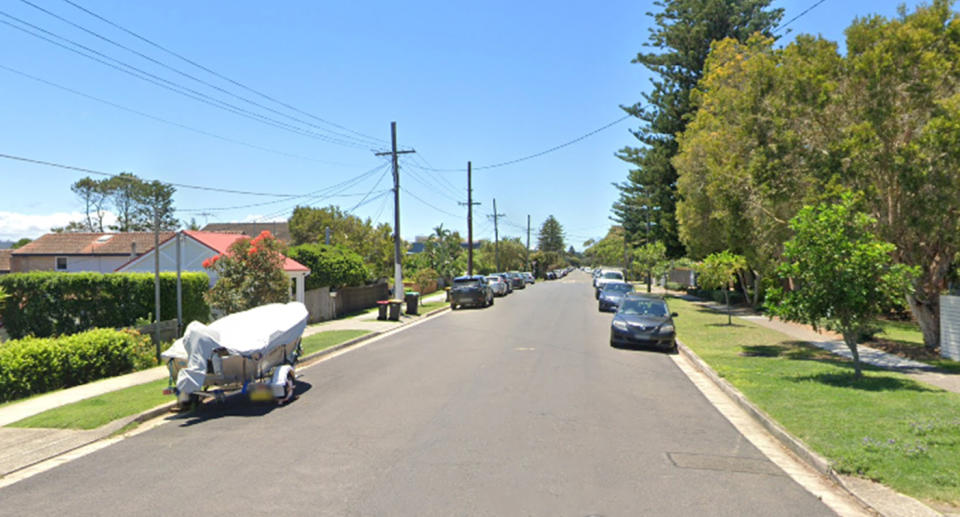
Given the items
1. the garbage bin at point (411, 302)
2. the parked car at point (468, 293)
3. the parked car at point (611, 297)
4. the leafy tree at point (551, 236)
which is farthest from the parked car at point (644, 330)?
the leafy tree at point (551, 236)

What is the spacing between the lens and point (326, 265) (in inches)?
1145

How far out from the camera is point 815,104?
51.1 ft

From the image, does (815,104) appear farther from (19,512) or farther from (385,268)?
(385,268)

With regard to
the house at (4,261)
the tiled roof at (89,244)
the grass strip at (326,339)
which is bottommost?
the grass strip at (326,339)

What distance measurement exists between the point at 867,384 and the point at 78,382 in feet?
52.1

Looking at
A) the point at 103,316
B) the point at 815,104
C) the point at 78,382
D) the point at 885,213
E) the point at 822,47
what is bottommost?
the point at 78,382

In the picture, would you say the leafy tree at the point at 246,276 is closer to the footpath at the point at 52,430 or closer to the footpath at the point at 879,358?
the footpath at the point at 52,430

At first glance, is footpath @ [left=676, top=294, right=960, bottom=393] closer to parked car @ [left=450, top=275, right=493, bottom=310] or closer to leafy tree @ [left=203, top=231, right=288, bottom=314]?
leafy tree @ [left=203, top=231, right=288, bottom=314]

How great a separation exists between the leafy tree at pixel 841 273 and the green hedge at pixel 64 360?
581 inches

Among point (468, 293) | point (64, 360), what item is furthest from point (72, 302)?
point (468, 293)

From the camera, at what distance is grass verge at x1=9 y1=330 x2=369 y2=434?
9711mm

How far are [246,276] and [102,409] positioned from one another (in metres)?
7.98

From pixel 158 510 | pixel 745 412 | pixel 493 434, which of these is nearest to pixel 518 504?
pixel 493 434

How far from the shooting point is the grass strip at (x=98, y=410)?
9.70 meters
